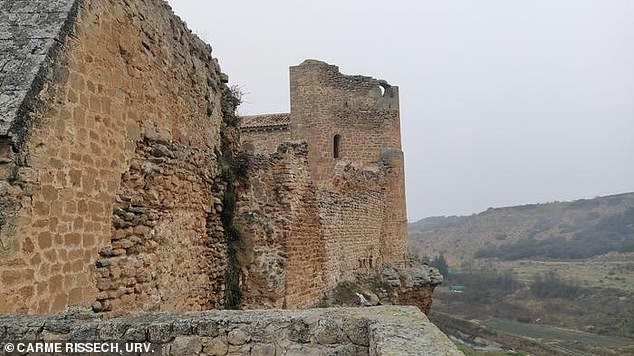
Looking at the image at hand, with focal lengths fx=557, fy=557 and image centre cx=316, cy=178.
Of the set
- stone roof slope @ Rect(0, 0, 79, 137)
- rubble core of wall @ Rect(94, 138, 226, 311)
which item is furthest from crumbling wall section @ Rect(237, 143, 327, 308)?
stone roof slope @ Rect(0, 0, 79, 137)

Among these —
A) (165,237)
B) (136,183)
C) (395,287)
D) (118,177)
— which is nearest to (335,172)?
(395,287)

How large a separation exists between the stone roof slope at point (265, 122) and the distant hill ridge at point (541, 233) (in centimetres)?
7580

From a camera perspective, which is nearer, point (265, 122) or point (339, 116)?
point (339, 116)

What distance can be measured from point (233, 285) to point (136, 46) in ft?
13.0

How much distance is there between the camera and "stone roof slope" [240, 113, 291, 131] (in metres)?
20.8

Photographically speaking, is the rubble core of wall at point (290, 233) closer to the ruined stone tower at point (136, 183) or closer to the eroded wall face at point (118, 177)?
the ruined stone tower at point (136, 183)

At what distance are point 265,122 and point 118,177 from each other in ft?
52.3

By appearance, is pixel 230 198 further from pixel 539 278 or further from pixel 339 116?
Answer: pixel 539 278

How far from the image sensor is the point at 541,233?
10988 cm

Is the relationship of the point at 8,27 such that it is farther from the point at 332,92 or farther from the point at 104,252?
the point at 332,92

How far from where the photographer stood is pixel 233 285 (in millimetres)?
8445

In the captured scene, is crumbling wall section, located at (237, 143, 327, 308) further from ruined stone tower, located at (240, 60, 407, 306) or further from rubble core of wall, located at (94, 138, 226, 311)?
rubble core of wall, located at (94, 138, 226, 311)

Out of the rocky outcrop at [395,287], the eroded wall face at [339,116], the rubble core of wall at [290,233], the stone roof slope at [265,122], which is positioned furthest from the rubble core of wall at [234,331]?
the stone roof slope at [265,122]

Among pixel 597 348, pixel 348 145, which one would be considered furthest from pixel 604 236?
pixel 348 145
